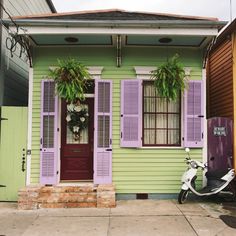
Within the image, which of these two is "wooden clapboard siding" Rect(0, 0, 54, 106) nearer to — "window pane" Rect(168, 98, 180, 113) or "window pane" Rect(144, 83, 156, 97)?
"window pane" Rect(144, 83, 156, 97)

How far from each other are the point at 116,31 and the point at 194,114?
2.75 m

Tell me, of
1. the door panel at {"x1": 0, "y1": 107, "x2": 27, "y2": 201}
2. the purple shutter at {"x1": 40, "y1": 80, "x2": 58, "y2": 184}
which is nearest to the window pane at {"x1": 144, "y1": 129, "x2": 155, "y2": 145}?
the purple shutter at {"x1": 40, "y1": 80, "x2": 58, "y2": 184}

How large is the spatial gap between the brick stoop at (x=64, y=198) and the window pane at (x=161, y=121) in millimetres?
2003

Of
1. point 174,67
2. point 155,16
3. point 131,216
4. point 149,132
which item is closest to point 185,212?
point 131,216

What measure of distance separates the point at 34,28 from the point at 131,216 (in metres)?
4.52

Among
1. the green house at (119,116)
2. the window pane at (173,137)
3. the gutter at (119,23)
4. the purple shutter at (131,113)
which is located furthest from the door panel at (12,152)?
the window pane at (173,137)

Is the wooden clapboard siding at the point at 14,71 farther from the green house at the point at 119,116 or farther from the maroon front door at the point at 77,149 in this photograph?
the maroon front door at the point at 77,149

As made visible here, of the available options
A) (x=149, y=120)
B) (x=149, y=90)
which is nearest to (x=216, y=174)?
(x=149, y=120)

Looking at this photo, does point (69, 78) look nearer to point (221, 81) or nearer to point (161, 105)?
point (161, 105)

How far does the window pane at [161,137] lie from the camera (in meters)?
8.25

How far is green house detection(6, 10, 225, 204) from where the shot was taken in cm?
801

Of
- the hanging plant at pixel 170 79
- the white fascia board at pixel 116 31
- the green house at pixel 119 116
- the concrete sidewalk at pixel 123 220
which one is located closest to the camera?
the concrete sidewalk at pixel 123 220

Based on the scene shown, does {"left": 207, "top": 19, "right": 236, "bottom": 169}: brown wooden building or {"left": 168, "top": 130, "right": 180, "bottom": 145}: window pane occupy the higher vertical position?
{"left": 207, "top": 19, "right": 236, "bottom": 169}: brown wooden building

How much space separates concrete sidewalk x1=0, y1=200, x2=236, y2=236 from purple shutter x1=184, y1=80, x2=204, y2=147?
1.50 meters
